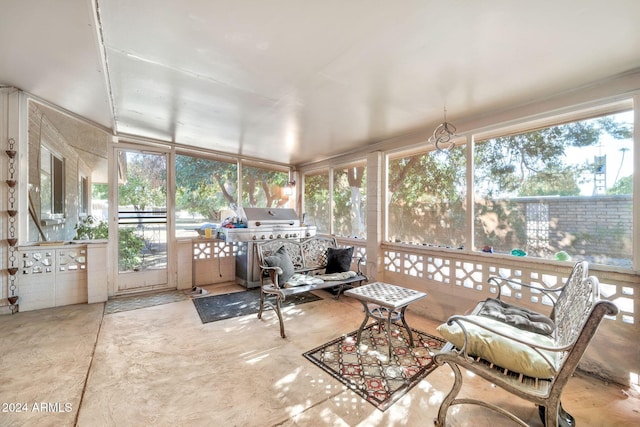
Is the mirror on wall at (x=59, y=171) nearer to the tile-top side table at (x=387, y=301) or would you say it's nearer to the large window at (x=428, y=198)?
the tile-top side table at (x=387, y=301)

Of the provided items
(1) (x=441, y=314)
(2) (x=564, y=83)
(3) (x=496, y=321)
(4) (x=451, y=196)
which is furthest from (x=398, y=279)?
(2) (x=564, y=83)

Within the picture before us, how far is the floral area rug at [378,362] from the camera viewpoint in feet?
6.15

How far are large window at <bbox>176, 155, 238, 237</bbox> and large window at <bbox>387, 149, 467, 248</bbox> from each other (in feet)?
9.63

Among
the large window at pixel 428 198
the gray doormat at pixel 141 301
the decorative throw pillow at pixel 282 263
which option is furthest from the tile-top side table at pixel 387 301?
the gray doormat at pixel 141 301

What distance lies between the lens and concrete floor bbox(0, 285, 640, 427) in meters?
1.61

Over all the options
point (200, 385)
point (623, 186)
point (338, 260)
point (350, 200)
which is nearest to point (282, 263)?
point (338, 260)

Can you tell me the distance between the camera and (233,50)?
179cm

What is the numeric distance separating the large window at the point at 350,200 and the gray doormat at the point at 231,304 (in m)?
1.31

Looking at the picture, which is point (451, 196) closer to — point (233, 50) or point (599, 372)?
point (599, 372)

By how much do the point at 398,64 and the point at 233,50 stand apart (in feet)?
3.88

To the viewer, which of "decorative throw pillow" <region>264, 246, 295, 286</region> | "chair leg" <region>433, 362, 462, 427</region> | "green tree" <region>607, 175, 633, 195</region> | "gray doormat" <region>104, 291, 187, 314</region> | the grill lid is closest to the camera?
"chair leg" <region>433, 362, 462, 427</region>

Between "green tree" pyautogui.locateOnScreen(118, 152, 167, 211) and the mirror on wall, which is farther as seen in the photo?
"green tree" pyautogui.locateOnScreen(118, 152, 167, 211)

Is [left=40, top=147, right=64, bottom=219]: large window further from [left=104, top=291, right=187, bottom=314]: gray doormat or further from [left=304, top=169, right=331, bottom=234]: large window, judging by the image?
[left=304, top=169, right=331, bottom=234]: large window

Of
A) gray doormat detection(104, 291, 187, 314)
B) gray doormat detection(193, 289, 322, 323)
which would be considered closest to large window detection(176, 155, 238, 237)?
gray doormat detection(104, 291, 187, 314)
